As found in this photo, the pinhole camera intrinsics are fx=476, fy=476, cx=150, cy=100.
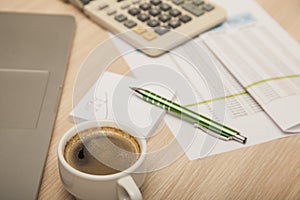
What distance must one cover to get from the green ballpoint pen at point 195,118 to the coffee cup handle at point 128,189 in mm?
178

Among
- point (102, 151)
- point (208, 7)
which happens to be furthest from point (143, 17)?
point (102, 151)

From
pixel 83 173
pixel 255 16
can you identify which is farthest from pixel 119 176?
pixel 255 16

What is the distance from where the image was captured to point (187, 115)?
0.66 metres

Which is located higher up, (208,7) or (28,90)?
(208,7)

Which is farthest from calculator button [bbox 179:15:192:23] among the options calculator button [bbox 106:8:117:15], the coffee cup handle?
the coffee cup handle

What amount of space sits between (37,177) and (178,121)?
0.68 feet

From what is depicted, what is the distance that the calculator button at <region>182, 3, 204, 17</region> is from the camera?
843mm

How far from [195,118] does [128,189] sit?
196 mm

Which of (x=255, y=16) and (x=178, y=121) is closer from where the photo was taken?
(x=178, y=121)

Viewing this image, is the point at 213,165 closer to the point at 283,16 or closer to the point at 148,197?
the point at 148,197

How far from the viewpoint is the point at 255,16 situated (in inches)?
35.2

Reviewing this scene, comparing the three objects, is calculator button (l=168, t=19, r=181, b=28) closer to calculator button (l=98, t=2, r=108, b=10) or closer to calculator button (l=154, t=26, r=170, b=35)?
calculator button (l=154, t=26, r=170, b=35)

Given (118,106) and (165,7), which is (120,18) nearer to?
(165,7)

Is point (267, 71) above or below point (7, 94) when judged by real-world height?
above
